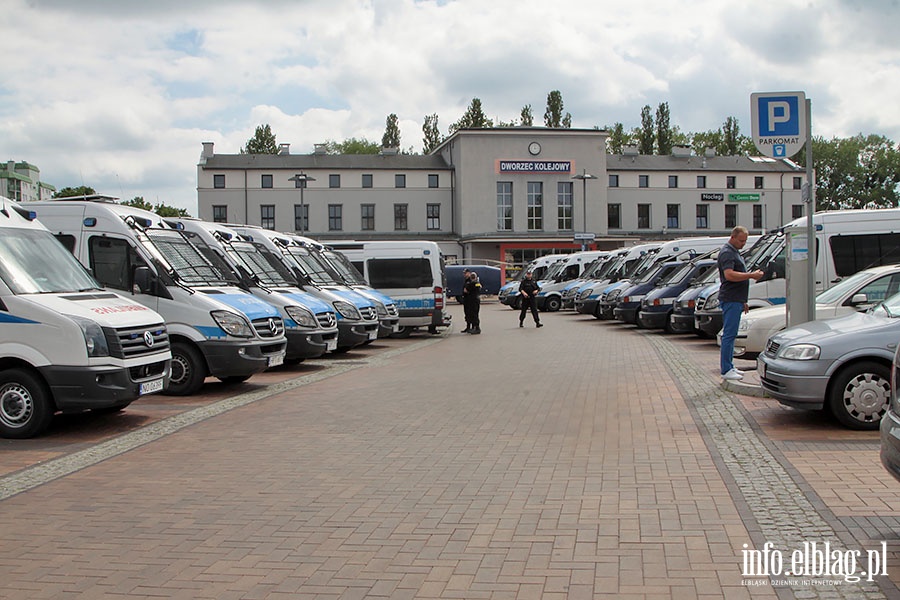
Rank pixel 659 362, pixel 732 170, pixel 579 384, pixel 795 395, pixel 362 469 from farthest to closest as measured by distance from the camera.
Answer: pixel 732 170, pixel 659 362, pixel 579 384, pixel 795 395, pixel 362 469

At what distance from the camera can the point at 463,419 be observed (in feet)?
32.8

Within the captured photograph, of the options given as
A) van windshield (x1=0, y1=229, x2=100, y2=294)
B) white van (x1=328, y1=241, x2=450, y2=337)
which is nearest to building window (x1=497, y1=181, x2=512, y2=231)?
white van (x1=328, y1=241, x2=450, y2=337)

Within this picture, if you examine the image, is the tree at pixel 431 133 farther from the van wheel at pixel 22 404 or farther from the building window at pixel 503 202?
the van wheel at pixel 22 404

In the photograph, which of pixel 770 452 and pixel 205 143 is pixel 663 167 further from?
pixel 770 452

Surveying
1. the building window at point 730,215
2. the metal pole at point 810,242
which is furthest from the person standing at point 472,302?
the building window at point 730,215

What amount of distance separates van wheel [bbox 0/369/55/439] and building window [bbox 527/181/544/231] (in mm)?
64360

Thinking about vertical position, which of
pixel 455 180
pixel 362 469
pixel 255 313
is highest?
pixel 455 180

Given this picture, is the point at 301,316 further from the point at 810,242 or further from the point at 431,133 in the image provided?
the point at 431,133

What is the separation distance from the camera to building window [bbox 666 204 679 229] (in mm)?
78375

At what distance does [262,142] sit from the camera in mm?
103938

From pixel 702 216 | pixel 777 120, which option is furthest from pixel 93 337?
pixel 702 216

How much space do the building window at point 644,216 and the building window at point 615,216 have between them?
76.4 inches

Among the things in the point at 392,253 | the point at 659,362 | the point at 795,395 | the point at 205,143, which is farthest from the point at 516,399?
the point at 205,143

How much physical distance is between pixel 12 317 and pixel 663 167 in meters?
74.4
